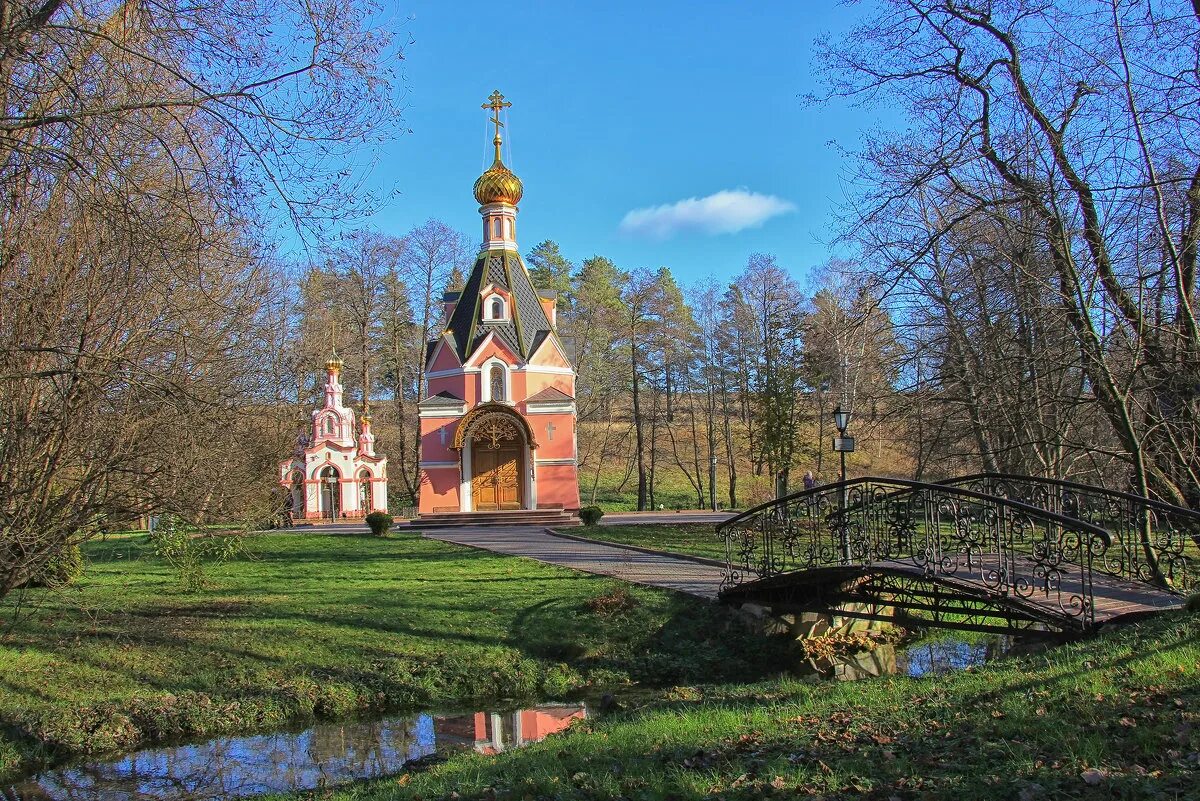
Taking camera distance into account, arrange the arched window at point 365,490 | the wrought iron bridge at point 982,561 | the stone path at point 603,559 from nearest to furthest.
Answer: the wrought iron bridge at point 982,561 → the stone path at point 603,559 → the arched window at point 365,490

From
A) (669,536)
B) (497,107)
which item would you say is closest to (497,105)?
(497,107)

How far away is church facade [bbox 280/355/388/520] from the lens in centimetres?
3488

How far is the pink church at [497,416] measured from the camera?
30.2 m

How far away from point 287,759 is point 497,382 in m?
23.4

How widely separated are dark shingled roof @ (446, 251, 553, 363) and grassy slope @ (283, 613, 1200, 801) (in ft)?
80.8

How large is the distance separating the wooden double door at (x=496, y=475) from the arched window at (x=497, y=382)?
169 centimetres

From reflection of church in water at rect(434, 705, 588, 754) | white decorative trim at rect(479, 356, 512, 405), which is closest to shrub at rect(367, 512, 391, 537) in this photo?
white decorative trim at rect(479, 356, 512, 405)

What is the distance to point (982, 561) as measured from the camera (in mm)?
10359

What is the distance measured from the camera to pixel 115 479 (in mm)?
8742

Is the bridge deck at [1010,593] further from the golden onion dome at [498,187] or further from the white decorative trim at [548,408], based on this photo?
the golden onion dome at [498,187]

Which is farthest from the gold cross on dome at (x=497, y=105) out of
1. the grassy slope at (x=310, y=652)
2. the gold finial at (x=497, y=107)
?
the grassy slope at (x=310, y=652)

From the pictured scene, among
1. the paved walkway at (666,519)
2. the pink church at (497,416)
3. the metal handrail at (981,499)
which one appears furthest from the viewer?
the pink church at (497,416)

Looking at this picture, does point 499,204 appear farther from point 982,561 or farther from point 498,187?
point 982,561

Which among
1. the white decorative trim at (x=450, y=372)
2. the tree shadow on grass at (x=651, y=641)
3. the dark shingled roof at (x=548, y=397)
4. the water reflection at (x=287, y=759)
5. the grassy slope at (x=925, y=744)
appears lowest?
the water reflection at (x=287, y=759)
